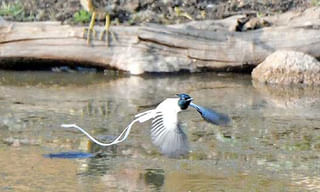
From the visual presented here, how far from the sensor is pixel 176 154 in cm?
538

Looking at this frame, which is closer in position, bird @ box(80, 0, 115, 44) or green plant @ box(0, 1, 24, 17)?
bird @ box(80, 0, 115, 44)

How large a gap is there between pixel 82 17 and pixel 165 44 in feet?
4.20

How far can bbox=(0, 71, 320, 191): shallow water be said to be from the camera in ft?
18.7

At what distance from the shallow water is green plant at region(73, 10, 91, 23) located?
2.67 ft

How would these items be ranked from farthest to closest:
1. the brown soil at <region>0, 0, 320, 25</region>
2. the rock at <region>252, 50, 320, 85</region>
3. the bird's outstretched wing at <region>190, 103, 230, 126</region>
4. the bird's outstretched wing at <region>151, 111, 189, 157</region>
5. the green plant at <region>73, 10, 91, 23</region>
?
the brown soil at <region>0, 0, 320, 25</region> → the green plant at <region>73, 10, 91, 23</region> → the rock at <region>252, 50, 320, 85</region> → the bird's outstretched wing at <region>190, 103, 230, 126</region> → the bird's outstretched wing at <region>151, 111, 189, 157</region>

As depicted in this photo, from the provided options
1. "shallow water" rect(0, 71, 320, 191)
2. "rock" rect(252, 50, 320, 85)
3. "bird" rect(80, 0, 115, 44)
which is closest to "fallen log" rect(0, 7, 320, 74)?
"bird" rect(80, 0, 115, 44)

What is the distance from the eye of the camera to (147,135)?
7086mm

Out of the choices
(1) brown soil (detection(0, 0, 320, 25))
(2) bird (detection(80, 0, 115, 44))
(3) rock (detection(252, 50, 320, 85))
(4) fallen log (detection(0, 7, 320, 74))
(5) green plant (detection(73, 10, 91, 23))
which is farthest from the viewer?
(1) brown soil (detection(0, 0, 320, 25))

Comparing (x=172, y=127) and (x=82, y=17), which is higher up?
(x=82, y=17)

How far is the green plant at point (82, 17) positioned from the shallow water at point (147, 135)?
0.81m

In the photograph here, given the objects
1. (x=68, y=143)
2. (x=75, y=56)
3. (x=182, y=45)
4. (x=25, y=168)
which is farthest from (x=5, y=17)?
(x=25, y=168)

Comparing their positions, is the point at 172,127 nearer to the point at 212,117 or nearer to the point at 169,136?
the point at 169,136

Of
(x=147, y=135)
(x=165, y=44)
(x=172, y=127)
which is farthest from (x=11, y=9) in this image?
(x=172, y=127)

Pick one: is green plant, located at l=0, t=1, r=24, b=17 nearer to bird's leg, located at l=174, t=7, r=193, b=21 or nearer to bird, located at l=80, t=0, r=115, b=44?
bird, located at l=80, t=0, r=115, b=44
